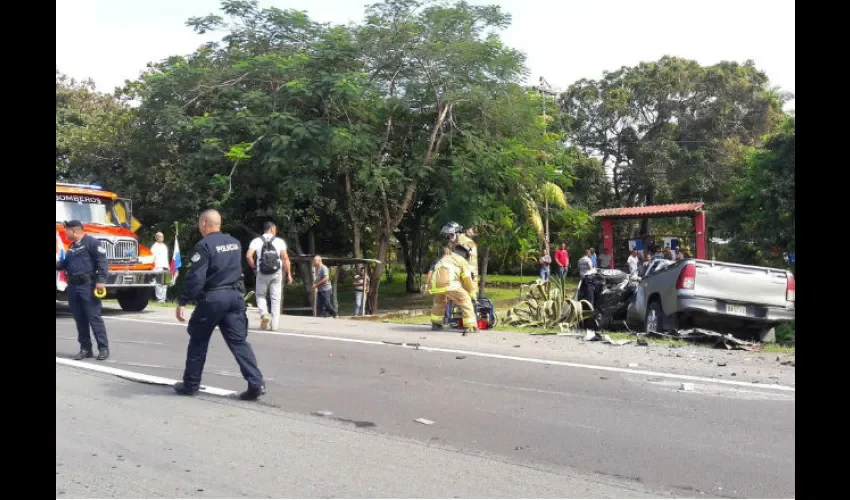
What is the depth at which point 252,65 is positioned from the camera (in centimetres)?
2275

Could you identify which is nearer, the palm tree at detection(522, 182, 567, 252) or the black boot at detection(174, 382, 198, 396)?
the black boot at detection(174, 382, 198, 396)

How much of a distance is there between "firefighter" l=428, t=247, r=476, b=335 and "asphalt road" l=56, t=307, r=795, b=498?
351 centimetres

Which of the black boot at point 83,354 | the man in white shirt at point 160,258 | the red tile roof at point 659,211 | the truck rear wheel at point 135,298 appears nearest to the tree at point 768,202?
the red tile roof at point 659,211

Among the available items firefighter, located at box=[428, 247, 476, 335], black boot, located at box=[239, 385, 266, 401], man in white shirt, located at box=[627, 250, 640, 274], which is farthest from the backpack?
man in white shirt, located at box=[627, 250, 640, 274]

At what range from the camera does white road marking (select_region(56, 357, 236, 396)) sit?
783cm

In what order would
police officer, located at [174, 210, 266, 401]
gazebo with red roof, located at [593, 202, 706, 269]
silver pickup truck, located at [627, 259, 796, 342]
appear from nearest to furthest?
police officer, located at [174, 210, 266, 401]
silver pickup truck, located at [627, 259, 796, 342]
gazebo with red roof, located at [593, 202, 706, 269]

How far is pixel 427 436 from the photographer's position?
626 centimetres

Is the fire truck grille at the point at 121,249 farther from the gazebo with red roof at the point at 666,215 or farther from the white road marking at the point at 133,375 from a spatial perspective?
the gazebo with red roof at the point at 666,215

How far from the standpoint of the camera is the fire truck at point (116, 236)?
16641 mm

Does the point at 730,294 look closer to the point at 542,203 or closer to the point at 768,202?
the point at 768,202

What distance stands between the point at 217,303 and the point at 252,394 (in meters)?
0.96

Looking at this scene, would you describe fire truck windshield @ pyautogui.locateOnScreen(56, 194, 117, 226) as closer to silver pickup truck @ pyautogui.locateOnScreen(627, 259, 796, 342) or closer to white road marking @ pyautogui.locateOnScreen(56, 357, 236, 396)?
white road marking @ pyautogui.locateOnScreen(56, 357, 236, 396)

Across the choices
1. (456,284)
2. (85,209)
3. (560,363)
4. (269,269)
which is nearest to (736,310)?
(560,363)
